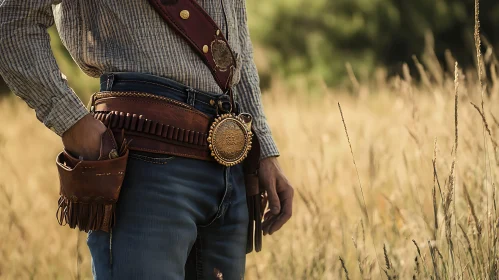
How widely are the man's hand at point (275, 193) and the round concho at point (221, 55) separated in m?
0.36

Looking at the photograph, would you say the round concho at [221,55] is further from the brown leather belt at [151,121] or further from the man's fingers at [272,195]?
the man's fingers at [272,195]

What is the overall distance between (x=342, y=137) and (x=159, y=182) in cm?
469

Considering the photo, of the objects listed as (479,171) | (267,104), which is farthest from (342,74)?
(479,171)

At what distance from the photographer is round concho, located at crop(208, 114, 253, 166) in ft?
6.16

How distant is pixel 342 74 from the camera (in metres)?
12.5

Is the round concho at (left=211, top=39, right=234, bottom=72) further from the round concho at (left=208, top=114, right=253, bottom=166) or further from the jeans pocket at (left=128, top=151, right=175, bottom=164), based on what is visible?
the jeans pocket at (left=128, top=151, right=175, bottom=164)

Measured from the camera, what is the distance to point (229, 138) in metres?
1.92

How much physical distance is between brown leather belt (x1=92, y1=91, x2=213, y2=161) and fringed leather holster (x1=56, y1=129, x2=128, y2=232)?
0.05 metres

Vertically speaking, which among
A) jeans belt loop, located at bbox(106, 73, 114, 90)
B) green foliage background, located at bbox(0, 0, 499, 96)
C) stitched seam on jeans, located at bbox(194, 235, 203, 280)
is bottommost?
stitched seam on jeans, located at bbox(194, 235, 203, 280)

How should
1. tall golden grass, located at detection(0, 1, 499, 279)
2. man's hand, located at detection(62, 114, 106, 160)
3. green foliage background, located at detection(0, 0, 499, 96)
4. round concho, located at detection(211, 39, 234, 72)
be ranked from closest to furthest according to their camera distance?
man's hand, located at detection(62, 114, 106, 160), round concho, located at detection(211, 39, 234, 72), tall golden grass, located at detection(0, 1, 499, 279), green foliage background, located at detection(0, 0, 499, 96)

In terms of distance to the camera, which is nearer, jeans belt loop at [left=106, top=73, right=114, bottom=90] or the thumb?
jeans belt loop at [left=106, top=73, right=114, bottom=90]

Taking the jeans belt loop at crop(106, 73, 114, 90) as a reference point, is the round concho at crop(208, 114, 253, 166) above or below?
below

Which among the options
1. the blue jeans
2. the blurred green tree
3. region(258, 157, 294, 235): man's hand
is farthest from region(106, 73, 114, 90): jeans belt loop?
the blurred green tree

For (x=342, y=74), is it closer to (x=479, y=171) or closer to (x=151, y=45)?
(x=479, y=171)
